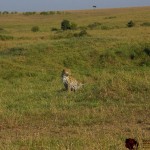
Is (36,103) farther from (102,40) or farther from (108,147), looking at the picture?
(102,40)

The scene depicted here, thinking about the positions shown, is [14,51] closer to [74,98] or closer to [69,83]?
[69,83]

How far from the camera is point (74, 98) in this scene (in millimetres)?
11250

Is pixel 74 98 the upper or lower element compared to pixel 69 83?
lower

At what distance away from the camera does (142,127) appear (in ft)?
27.6

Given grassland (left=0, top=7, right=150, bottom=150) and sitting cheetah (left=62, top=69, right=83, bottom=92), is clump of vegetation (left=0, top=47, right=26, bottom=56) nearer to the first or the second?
grassland (left=0, top=7, right=150, bottom=150)

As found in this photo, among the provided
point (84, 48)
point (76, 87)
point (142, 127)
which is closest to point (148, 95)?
point (76, 87)

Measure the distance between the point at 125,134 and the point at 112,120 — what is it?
1.23 m

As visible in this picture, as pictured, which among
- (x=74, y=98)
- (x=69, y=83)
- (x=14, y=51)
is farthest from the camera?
(x=14, y=51)

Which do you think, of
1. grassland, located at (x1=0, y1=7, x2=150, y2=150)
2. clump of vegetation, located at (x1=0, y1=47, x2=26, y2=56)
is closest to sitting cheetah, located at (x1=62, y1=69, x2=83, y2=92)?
grassland, located at (x1=0, y1=7, x2=150, y2=150)

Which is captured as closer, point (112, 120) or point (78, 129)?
point (78, 129)

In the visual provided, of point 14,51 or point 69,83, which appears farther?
point 14,51

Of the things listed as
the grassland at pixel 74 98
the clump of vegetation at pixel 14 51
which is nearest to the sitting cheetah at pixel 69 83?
the grassland at pixel 74 98

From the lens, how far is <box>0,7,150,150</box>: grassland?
7.57 metres

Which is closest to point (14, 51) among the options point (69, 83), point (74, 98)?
point (69, 83)
